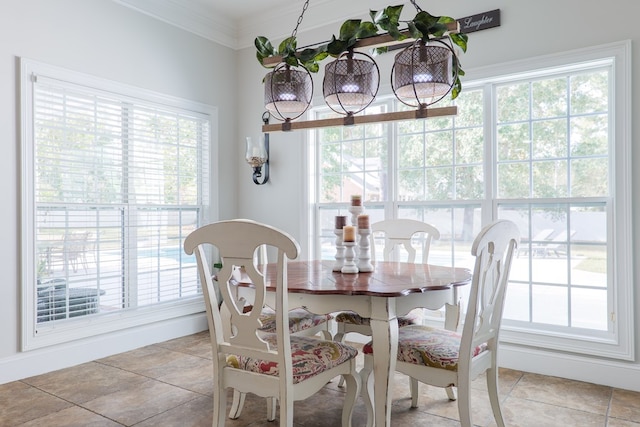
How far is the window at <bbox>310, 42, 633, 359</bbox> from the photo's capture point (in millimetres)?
2898

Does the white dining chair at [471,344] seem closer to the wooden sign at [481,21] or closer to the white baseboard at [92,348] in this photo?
the wooden sign at [481,21]

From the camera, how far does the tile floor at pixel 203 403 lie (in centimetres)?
240

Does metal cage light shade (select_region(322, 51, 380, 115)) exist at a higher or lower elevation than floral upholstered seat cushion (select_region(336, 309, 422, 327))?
higher

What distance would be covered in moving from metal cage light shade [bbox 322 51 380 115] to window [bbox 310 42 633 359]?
1.37m

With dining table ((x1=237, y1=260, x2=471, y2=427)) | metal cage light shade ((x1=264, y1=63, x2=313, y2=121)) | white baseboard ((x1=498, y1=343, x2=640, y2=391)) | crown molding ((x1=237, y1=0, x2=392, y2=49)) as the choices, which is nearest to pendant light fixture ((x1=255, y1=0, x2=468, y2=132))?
metal cage light shade ((x1=264, y1=63, x2=313, y2=121))

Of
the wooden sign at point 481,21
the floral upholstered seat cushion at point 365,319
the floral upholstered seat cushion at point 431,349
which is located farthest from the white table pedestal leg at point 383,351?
the wooden sign at point 481,21

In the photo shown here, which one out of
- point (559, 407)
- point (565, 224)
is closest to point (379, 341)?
point (559, 407)

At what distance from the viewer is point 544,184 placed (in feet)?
10.4

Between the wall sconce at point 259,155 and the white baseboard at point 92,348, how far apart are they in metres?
1.44

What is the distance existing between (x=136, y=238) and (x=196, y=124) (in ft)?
4.02

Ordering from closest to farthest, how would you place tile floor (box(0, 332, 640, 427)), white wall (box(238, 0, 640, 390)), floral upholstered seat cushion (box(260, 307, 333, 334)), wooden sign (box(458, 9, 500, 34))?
tile floor (box(0, 332, 640, 427))
floral upholstered seat cushion (box(260, 307, 333, 334))
white wall (box(238, 0, 640, 390))
wooden sign (box(458, 9, 500, 34))

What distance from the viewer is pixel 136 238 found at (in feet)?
12.3

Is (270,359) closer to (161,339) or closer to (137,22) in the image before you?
(161,339)

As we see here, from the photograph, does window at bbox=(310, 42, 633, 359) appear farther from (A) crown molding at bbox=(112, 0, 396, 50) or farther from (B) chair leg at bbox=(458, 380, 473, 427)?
(B) chair leg at bbox=(458, 380, 473, 427)
